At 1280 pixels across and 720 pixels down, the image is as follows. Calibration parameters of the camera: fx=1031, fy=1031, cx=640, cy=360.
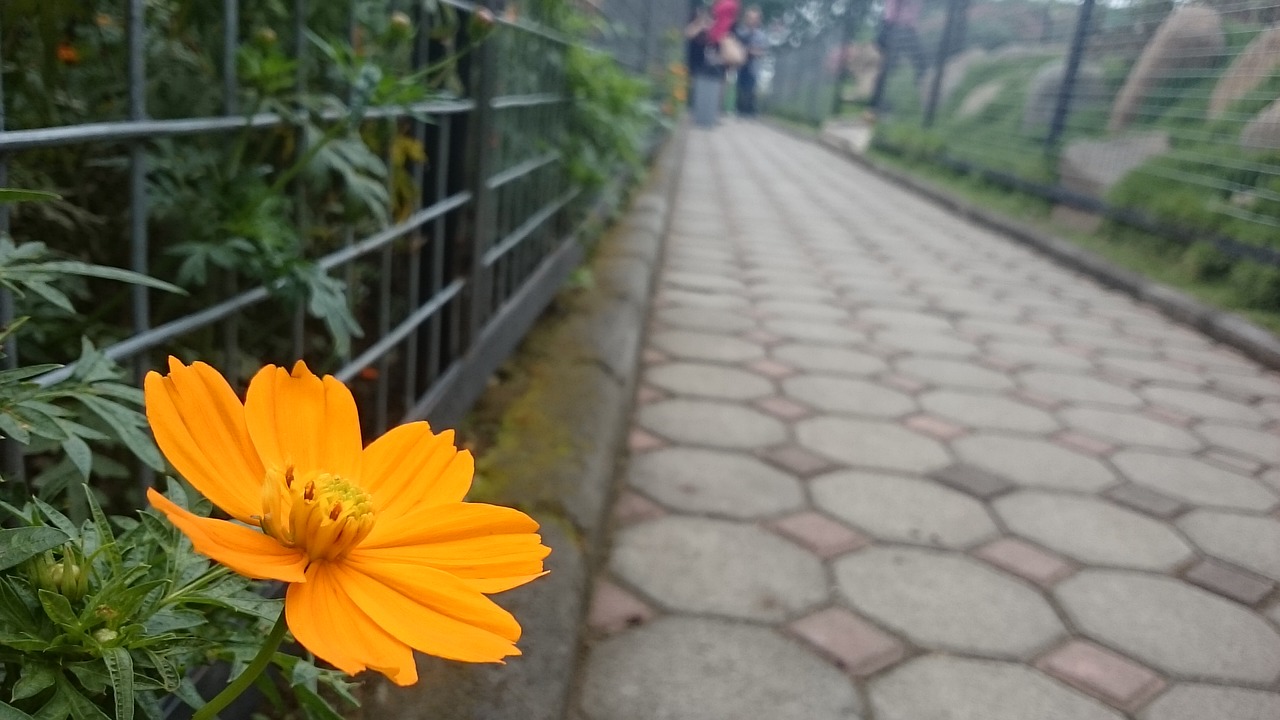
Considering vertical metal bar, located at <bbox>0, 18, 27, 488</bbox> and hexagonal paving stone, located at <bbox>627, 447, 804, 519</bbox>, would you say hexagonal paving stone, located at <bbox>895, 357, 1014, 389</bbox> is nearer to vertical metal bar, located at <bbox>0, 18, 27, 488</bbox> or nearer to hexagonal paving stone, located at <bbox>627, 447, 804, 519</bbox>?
hexagonal paving stone, located at <bbox>627, 447, 804, 519</bbox>

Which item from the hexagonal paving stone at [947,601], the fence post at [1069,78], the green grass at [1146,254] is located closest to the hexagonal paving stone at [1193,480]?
the hexagonal paving stone at [947,601]

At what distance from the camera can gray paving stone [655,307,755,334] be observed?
3.42 meters

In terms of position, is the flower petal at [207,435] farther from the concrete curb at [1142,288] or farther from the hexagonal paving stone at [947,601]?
the concrete curb at [1142,288]

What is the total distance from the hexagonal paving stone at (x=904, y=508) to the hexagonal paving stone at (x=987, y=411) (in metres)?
0.52

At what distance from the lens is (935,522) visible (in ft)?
6.46

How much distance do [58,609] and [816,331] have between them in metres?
3.06

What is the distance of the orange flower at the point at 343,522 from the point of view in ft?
1.63

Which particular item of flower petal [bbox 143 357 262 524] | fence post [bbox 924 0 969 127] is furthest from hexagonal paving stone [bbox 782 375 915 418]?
fence post [bbox 924 0 969 127]

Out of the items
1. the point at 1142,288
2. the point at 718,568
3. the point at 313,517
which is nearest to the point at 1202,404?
the point at 1142,288

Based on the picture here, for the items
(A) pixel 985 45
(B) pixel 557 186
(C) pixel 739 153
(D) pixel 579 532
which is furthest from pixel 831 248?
(A) pixel 985 45

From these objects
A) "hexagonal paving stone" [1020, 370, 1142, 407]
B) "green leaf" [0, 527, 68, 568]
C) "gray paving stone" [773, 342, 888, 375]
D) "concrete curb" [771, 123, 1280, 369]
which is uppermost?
"green leaf" [0, 527, 68, 568]

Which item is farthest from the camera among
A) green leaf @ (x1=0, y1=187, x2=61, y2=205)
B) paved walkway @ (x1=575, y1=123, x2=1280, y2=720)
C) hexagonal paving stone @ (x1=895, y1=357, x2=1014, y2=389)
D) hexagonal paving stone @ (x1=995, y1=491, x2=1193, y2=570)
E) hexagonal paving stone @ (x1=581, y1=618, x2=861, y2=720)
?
hexagonal paving stone @ (x1=895, y1=357, x2=1014, y2=389)

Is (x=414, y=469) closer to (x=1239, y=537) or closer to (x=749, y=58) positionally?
(x=1239, y=537)

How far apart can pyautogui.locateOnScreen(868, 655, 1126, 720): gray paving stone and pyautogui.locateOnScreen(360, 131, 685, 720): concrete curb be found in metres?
0.44
